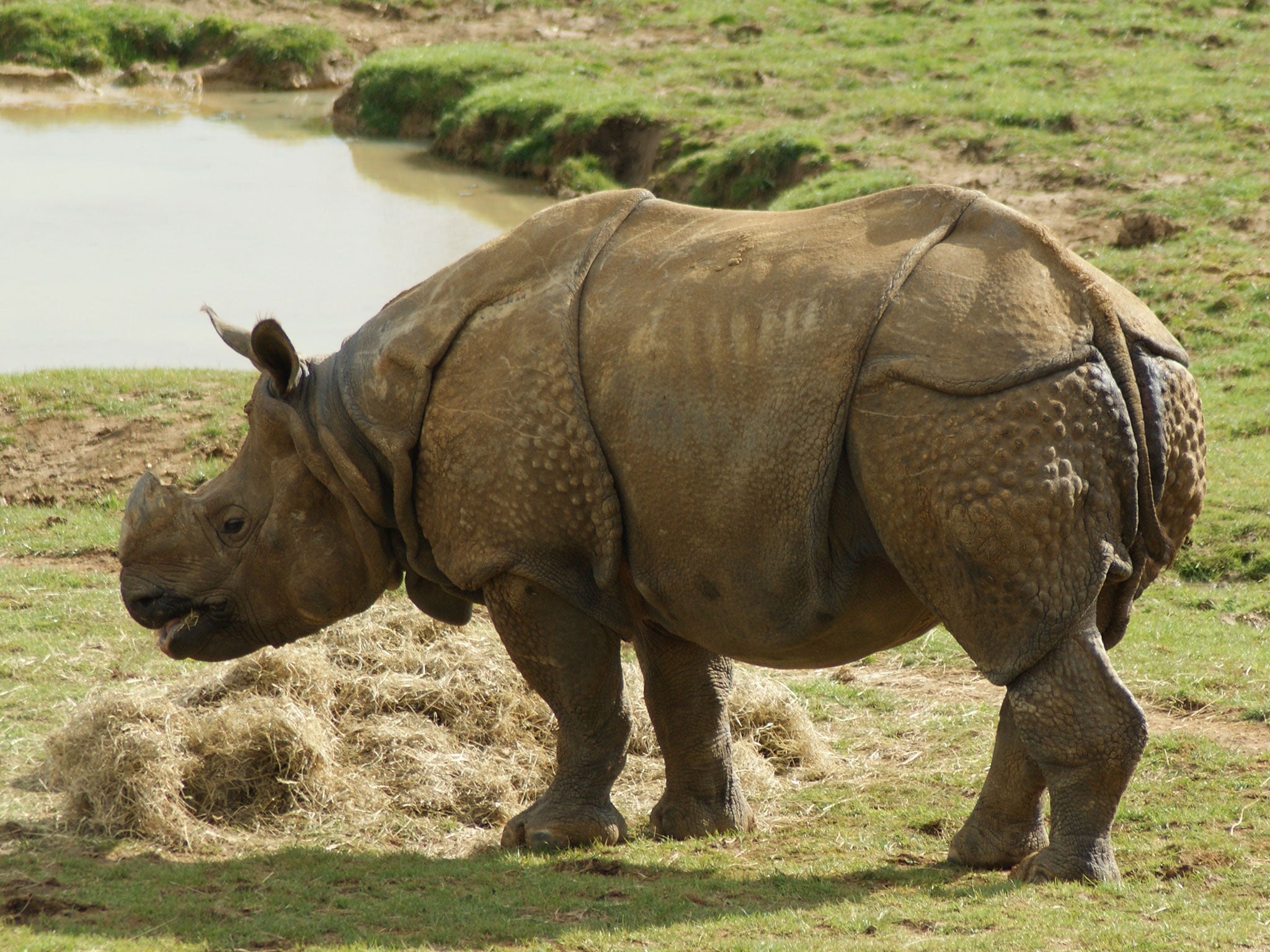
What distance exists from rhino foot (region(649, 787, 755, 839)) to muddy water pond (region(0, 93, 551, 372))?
7994mm

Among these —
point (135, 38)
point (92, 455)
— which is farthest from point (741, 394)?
point (135, 38)

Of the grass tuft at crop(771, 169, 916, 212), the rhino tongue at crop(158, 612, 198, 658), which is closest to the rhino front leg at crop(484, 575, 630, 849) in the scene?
the rhino tongue at crop(158, 612, 198, 658)

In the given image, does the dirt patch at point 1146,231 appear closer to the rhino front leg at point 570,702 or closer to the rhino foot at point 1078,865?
the rhino front leg at point 570,702

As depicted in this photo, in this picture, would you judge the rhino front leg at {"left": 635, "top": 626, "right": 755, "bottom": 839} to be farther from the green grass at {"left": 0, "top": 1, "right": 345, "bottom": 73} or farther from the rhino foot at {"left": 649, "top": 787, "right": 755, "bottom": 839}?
the green grass at {"left": 0, "top": 1, "right": 345, "bottom": 73}

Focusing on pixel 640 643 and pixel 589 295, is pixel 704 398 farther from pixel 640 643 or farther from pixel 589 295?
pixel 640 643

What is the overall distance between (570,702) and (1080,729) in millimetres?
1973

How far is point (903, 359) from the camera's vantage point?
5.20 meters

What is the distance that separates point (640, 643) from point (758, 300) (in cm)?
175

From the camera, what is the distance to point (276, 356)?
21.0 feet

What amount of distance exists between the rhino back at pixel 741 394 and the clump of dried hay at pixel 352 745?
5.12 ft

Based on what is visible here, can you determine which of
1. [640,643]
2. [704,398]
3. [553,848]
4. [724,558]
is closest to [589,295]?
[704,398]

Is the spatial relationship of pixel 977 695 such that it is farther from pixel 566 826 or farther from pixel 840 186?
pixel 840 186

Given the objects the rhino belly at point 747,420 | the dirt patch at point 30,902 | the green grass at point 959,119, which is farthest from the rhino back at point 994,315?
the green grass at point 959,119

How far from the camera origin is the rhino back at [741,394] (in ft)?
17.7
